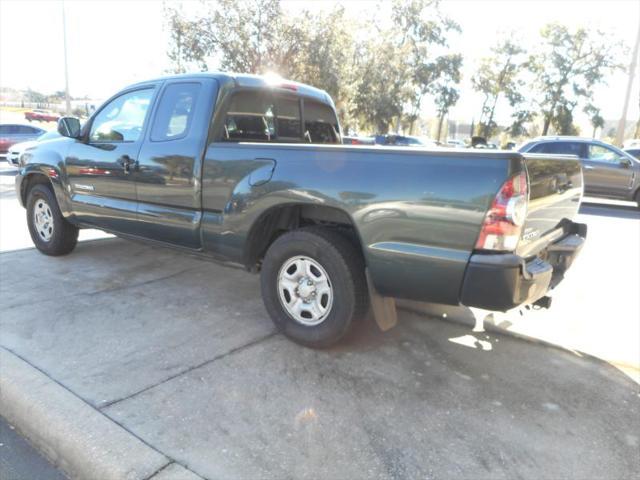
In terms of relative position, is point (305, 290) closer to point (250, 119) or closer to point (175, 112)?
point (250, 119)

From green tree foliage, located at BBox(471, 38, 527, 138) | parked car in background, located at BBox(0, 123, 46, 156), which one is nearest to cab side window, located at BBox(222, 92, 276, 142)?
parked car in background, located at BBox(0, 123, 46, 156)

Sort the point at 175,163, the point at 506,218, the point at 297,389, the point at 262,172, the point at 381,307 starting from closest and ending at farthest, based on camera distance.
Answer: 1. the point at 506,218
2. the point at 297,389
3. the point at 381,307
4. the point at 262,172
5. the point at 175,163

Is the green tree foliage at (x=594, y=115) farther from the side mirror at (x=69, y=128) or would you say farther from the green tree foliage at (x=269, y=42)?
the side mirror at (x=69, y=128)

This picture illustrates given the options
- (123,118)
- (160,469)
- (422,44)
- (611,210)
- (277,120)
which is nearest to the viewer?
(160,469)

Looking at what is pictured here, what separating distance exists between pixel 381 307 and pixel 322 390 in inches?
26.6

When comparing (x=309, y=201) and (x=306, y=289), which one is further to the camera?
(x=306, y=289)

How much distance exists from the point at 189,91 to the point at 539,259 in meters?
2.92

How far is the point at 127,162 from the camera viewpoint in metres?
4.42

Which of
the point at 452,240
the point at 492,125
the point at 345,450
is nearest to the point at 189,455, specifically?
the point at 345,450

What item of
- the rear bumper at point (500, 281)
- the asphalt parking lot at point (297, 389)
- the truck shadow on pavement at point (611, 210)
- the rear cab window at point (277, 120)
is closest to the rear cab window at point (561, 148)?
the truck shadow on pavement at point (611, 210)

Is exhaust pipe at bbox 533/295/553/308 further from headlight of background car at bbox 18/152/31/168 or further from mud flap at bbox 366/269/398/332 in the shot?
headlight of background car at bbox 18/152/31/168

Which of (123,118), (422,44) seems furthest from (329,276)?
(422,44)

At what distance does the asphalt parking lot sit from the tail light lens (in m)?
0.97

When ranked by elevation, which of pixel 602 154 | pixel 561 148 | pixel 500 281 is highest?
pixel 561 148
